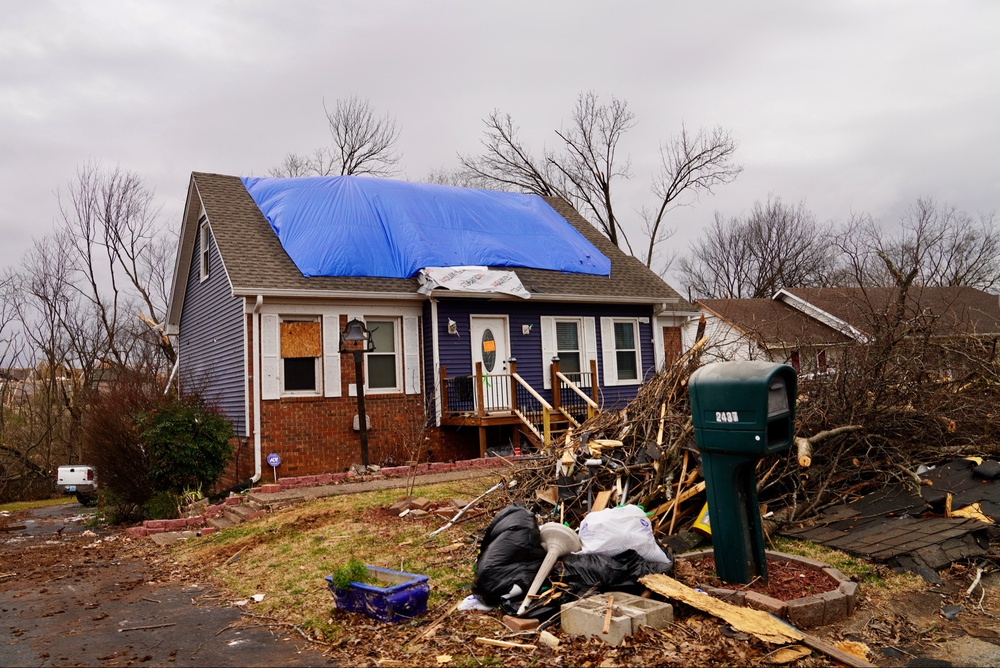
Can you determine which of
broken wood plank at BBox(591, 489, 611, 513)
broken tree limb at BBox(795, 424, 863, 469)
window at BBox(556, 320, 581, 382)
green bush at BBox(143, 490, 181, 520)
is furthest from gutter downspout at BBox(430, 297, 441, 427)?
broken tree limb at BBox(795, 424, 863, 469)

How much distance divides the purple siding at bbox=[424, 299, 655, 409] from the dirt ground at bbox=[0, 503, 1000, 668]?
8665 millimetres

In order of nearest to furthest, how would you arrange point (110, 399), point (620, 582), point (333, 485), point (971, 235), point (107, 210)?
point (620, 582) → point (333, 485) → point (110, 399) → point (107, 210) → point (971, 235)

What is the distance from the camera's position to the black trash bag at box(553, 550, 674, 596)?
519 centimetres

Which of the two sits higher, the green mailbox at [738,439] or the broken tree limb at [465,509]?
the green mailbox at [738,439]

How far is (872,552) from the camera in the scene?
19.8ft

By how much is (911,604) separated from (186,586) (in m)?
6.37

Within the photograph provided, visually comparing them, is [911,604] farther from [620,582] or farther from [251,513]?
[251,513]

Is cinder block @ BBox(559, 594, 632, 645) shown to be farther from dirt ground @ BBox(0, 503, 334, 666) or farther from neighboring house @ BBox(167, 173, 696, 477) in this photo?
neighboring house @ BBox(167, 173, 696, 477)

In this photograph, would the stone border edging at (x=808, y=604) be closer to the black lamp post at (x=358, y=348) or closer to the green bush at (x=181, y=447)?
the black lamp post at (x=358, y=348)

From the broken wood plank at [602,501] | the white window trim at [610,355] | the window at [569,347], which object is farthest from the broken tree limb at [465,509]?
the white window trim at [610,355]

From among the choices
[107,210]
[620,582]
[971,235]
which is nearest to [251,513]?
[620,582]

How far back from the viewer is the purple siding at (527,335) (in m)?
15.7

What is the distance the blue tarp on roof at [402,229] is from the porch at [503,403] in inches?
99.3

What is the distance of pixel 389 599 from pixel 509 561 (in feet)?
2.86
